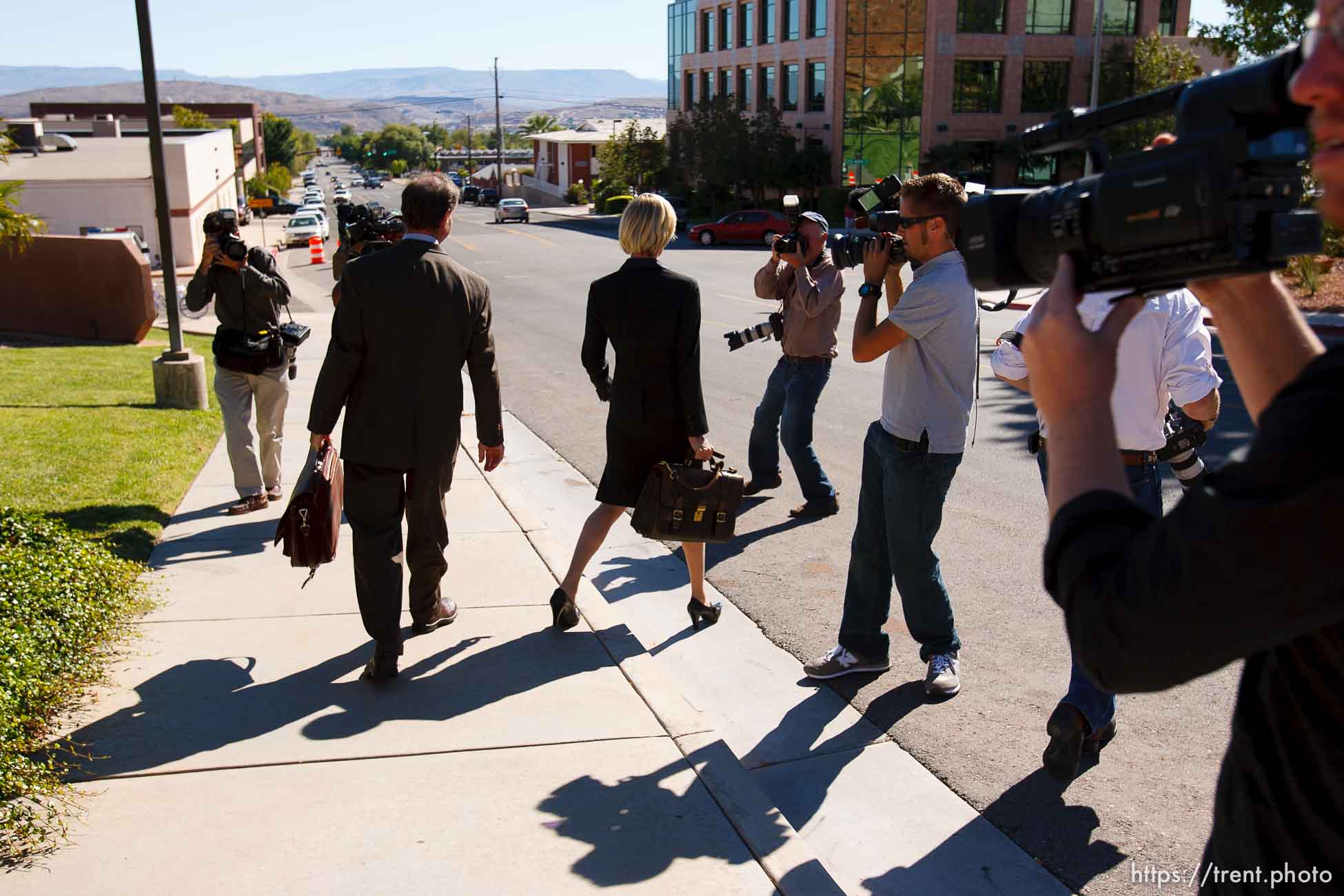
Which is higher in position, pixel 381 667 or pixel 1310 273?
pixel 1310 273

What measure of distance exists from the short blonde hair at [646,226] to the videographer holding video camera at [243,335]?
2.82 m

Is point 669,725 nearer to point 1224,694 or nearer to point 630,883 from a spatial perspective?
point 630,883

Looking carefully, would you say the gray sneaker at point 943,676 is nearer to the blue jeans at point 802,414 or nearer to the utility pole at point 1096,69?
the utility pole at point 1096,69

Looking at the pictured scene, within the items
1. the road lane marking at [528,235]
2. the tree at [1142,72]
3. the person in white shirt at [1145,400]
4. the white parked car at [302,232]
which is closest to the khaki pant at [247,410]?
the person in white shirt at [1145,400]

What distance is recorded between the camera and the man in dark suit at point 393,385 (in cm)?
468

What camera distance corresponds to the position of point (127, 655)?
485 centimetres

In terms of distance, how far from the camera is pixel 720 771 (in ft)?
13.1

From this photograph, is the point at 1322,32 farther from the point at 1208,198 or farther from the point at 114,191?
the point at 114,191

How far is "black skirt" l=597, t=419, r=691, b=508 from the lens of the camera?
5391mm

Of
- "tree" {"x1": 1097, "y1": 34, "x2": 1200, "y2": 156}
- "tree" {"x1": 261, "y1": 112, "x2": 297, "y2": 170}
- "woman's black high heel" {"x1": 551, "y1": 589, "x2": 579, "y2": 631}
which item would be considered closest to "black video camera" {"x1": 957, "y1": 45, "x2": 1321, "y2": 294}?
"woman's black high heel" {"x1": 551, "y1": 589, "x2": 579, "y2": 631}

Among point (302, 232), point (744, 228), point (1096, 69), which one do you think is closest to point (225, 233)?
point (1096, 69)

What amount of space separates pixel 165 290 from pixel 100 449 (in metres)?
2.12

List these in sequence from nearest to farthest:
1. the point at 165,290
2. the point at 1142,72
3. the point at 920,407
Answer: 1. the point at 920,407
2. the point at 165,290
3. the point at 1142,72

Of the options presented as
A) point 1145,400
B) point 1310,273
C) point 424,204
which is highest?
point 424,204
